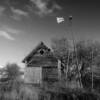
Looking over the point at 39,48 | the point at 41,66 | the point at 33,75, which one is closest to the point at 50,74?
the point at 41,66

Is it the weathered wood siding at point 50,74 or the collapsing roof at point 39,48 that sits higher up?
the collapsing roof at point 39,48

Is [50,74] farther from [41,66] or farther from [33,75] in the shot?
[33,75]

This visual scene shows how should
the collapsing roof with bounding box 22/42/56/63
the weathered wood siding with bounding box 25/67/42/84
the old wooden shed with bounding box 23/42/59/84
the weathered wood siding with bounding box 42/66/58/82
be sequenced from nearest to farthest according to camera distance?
the weathered wood siding with bounding box 42/66/58/82
the old wooden shed with bounding box 23/42/59/84
the weathered wood siding with bounding box 25/67/42/84
the collapsing roof with bounding box 22/42/56/63

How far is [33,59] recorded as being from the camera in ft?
61.9

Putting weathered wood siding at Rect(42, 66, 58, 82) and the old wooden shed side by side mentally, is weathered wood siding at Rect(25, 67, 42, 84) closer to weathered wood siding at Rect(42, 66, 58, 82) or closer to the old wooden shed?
the old wooden shed

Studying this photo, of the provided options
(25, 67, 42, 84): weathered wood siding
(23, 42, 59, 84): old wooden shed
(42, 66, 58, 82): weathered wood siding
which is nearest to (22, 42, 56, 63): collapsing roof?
(23, 42, 59, 84): old wooden shed

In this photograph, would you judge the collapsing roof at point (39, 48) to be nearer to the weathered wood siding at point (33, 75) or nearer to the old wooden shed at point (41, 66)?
the old wooden shed at point (41, 66)

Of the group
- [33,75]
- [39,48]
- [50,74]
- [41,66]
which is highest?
[39,48]

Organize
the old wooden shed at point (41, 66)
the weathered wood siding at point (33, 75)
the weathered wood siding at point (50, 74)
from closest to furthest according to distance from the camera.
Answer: the weathered wood siding at point (50, 74) < the old wooden shed at point (41, 66) < the weathered wood siding at point (33, 75)

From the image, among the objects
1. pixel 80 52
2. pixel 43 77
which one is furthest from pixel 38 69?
pixel 80 52

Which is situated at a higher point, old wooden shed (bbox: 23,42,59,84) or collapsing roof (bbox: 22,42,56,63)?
collapsing roof (bbox: 22,42,56,63)

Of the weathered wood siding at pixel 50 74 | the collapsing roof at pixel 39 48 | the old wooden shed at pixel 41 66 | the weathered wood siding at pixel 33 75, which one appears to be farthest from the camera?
the collapsing roof at pixel 39 48

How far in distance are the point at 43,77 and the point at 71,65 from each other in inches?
193

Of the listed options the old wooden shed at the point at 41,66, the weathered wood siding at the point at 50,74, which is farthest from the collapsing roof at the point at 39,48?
the weathered wood siding at the point at 50,74
